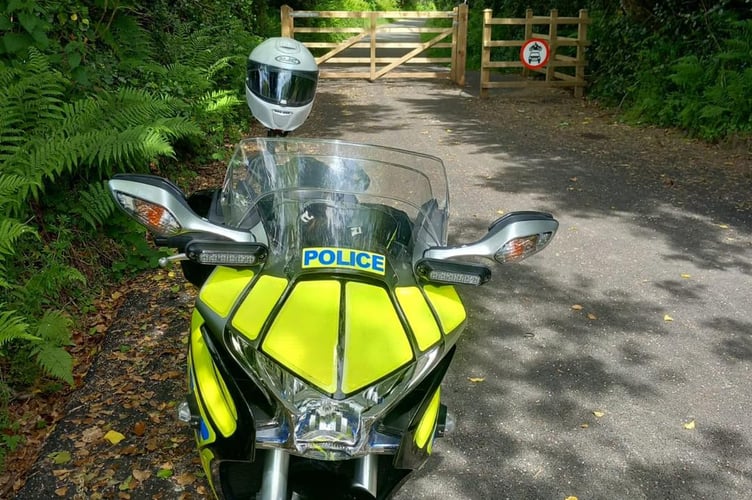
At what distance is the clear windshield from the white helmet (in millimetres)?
1197

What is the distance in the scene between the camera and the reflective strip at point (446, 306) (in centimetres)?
206

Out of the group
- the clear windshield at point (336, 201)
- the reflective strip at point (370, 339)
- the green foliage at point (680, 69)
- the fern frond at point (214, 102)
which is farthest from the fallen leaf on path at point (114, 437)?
the green foliage at point (680, 69)

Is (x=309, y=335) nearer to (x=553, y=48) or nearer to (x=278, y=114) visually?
(x=278, y=114)

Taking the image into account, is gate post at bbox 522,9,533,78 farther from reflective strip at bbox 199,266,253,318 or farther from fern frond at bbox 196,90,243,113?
reflective strip at bbox 199,266,253,318

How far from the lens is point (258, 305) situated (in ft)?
6.48

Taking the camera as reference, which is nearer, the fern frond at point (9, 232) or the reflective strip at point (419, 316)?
the reflective strip at point (419, 316)

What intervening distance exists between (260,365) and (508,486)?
1725mm

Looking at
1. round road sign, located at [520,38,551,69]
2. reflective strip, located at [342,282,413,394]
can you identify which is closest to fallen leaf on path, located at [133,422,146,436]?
reflective strip, located at [342,282,413,394]

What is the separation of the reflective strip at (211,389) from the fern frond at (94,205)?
273 cm

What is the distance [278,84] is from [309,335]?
2.38m

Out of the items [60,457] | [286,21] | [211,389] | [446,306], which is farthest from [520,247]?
[286,21]

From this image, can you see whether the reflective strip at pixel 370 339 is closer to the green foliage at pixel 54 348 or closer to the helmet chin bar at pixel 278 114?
the green foliage at pixel 54 348

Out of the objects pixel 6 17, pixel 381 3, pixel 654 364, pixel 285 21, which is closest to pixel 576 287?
pixel 654 364

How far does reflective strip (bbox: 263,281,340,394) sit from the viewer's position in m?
1.85
